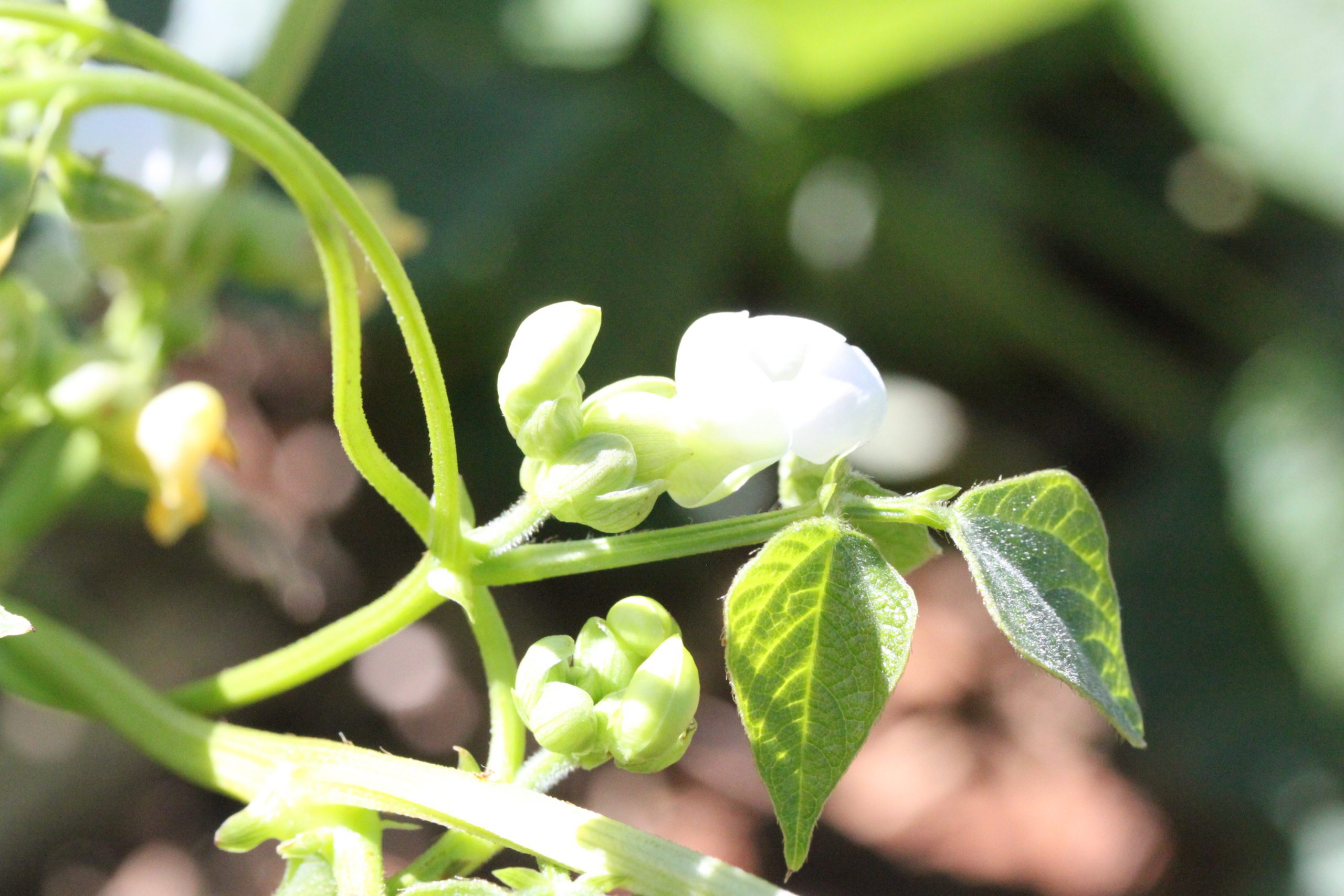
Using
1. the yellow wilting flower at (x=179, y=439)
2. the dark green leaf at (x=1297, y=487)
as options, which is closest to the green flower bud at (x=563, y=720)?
the yellow wilting flower at (x=179, y=439)

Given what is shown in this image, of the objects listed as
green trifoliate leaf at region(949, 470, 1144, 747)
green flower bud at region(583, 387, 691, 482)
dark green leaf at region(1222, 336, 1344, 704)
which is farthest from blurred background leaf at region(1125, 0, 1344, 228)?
green flower bud at region(583, 387, 691, 482)

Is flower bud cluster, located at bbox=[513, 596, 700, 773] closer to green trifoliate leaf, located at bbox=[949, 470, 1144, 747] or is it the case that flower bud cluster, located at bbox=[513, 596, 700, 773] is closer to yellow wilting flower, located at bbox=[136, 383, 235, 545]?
green trifoliate leaf, located at bbox=[949, 470, 1144, 747]

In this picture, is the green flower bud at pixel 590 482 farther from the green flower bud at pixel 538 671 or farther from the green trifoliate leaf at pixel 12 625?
the green trifoliate leaf at pixel 12 625

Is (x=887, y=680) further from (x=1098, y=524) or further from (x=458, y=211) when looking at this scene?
(x=458, y=211)

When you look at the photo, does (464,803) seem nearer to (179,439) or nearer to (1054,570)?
(1054,570)

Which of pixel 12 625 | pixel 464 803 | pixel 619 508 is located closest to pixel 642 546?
pixel 619 508
